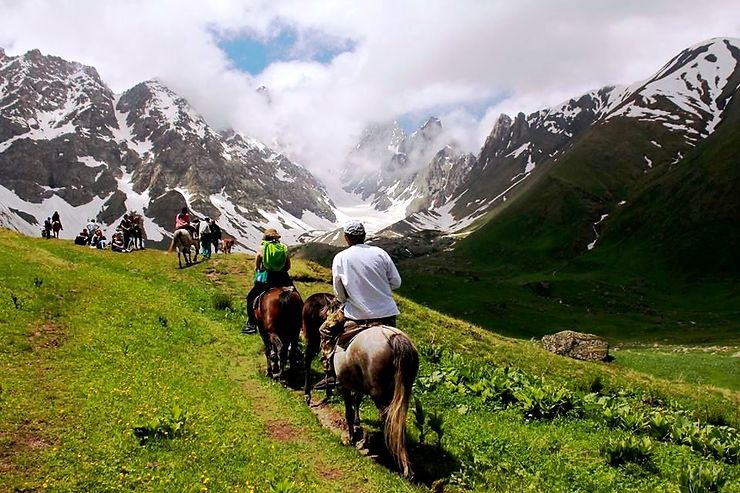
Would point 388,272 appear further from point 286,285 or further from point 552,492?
point 286,285

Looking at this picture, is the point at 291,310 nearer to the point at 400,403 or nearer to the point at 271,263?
the point at 271,263

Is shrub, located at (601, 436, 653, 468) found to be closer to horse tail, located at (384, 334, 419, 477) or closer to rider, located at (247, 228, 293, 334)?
horse tail, located at (384, 334, 419, 477)

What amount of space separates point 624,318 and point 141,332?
103m

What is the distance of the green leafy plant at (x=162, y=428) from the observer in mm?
11383

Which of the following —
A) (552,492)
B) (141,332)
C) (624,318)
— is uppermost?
(141,332)

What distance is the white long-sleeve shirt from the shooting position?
1236cm

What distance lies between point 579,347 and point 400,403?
40.5 meters

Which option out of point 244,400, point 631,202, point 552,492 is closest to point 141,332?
point 244,400

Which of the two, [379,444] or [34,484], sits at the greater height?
[34,484]

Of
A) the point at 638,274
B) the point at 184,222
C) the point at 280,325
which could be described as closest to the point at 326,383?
the point at 280,325

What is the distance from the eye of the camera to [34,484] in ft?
30.1

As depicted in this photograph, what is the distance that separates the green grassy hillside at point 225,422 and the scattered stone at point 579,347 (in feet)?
66.6

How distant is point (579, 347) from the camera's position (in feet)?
154

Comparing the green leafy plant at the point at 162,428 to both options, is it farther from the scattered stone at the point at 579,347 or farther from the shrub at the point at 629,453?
the scattered stone at the point at 579,347
